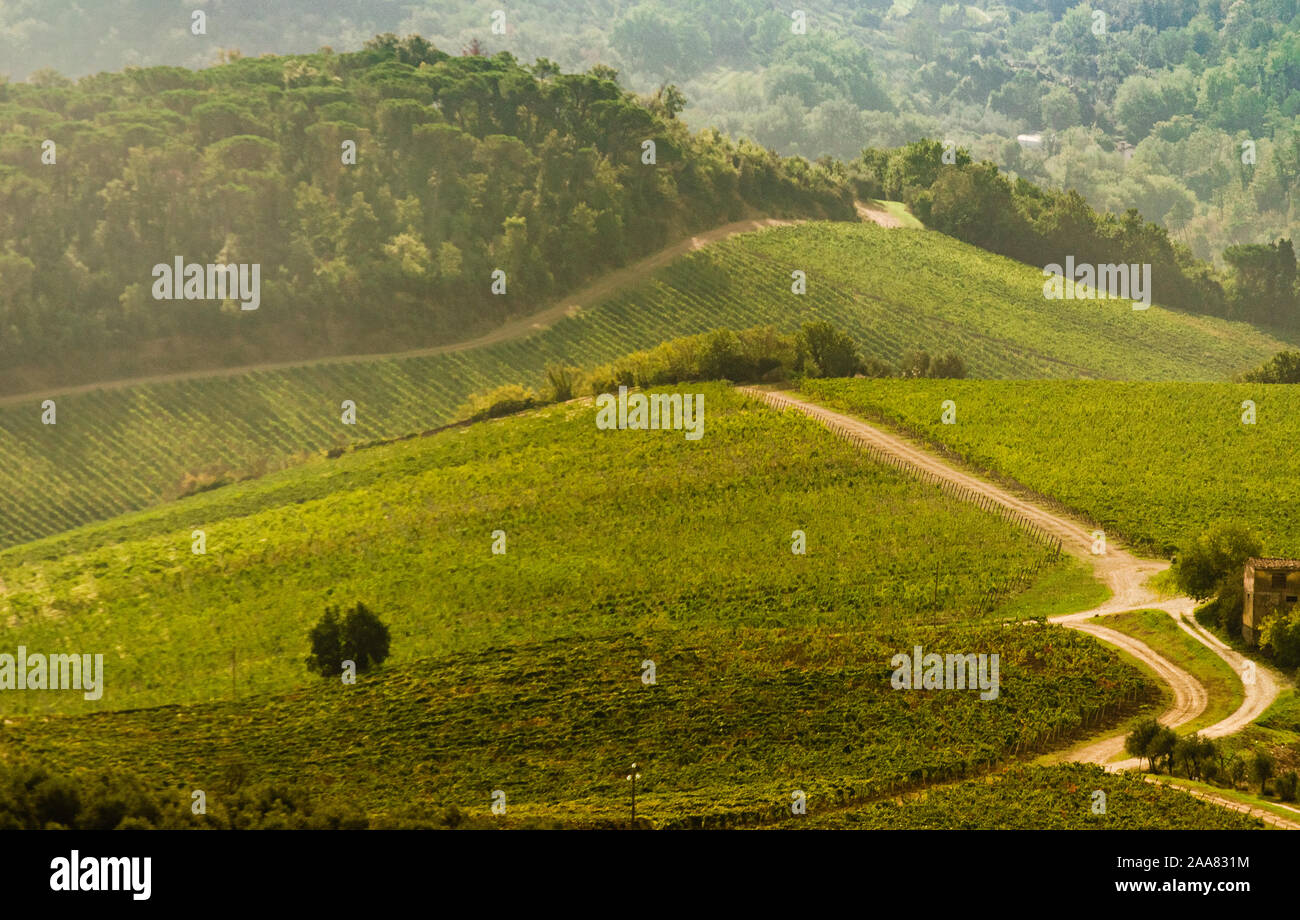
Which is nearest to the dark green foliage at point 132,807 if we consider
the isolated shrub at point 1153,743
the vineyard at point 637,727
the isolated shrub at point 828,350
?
the vineyard at point 637,727

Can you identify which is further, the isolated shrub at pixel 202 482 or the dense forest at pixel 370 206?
the dense forest at pixel 370 206

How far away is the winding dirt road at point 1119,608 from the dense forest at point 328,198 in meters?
40.1

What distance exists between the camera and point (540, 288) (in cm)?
12031

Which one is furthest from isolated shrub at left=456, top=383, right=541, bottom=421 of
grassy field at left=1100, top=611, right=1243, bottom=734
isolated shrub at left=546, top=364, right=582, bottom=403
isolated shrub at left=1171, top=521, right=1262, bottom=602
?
isolated shrub at left=1171, top=521, right=1262, bottom=602

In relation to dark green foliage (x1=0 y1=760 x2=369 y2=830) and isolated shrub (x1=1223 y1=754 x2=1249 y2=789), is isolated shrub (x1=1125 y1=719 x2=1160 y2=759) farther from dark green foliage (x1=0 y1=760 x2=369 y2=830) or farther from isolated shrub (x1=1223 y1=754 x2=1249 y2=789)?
dark green foliage (x1=0 y1=760 x2=369 y2=830)

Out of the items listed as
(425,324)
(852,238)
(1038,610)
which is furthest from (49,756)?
(852,238)

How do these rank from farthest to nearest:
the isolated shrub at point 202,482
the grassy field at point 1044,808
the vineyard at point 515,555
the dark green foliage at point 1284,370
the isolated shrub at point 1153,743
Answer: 1. the dark green foliage at point 1284,370
2. the isolated shrub at point 202,482
3. the vineyard at point 515,555
4. the isolated shrub at point 1153,743
5. the grassy field at point 1044,808

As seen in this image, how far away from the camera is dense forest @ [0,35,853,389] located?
106938 millimetres

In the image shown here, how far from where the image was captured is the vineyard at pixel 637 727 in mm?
49188

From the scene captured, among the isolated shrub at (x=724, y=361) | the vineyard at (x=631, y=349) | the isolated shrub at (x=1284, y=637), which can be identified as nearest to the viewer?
the isolated shrub at (x=1284, y=637)

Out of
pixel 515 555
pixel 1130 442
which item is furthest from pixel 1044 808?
pixel 1130 442

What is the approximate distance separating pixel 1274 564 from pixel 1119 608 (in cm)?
675

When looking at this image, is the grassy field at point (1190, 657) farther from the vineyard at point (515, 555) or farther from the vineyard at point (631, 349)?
the vineyard at point (631, 349)

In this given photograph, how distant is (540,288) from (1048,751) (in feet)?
248
